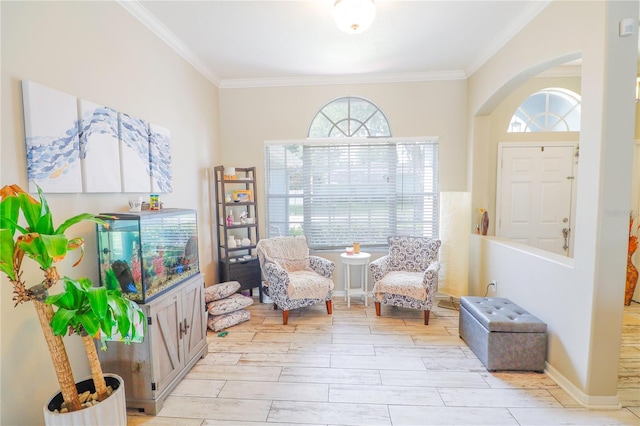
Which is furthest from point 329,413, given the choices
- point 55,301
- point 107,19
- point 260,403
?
point 107,19

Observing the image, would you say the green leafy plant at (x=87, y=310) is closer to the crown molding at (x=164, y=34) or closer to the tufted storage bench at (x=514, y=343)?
the crown molding at (x=164, y=34)

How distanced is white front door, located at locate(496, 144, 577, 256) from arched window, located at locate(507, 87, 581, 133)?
254 millimetres

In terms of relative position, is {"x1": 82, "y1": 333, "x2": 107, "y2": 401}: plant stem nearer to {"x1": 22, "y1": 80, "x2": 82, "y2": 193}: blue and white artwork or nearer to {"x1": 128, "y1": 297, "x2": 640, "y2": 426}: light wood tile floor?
{"x1": 128, "y1": 297, "x2": 640, "y2": 426}: light wood tile floor

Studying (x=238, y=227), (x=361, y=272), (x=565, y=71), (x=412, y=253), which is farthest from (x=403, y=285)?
(x=565, y=71)

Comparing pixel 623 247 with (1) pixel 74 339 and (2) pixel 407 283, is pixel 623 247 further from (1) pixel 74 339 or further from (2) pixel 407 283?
(1) pixel 74 339

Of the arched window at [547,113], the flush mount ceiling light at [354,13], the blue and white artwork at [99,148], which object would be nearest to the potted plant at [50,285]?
the blue and white artwork at [99,148]

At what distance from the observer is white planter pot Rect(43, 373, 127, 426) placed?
52.4 inches

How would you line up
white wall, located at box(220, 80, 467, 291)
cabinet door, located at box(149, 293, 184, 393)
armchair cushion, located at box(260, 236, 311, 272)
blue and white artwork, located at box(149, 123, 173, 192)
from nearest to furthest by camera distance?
cabinet door, located at box(149, 293, 184, 393)
blue and white artwork, located at box(149, 123, 173, 192)
armchair cushion, located at box(260, 236, 311, 272)
white wall, located at box(220, 80, 467, 291)

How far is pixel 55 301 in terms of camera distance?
1294 millimetres

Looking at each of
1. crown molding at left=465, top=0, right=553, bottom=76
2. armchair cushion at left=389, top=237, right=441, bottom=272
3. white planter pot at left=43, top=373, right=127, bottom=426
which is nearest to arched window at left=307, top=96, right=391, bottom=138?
crown molding at left=465, top=0, right=553, bottom=76

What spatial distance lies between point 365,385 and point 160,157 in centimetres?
257

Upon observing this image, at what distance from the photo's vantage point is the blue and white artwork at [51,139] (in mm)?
1534

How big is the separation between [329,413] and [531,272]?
2039 millimetres

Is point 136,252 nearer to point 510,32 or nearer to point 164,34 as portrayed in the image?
point 164,34
